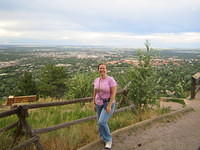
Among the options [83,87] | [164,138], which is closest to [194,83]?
[83,87]

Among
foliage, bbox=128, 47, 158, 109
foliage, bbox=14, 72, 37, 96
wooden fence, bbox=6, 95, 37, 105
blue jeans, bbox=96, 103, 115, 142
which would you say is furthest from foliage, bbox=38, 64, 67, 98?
blue jeans, bbox=96, 103, 115, 142

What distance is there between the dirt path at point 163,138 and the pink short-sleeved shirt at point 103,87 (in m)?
1.04

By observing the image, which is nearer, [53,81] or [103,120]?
[103,120]

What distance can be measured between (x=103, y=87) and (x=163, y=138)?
2083mm

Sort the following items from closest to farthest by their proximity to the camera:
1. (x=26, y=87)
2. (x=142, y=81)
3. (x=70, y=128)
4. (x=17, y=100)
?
(x=70, y=128)
(x=142, y=81)
(x=17, y=100)
(x=26, y=87)

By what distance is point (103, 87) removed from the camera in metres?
4.43

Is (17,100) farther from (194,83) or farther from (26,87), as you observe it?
(26,87)

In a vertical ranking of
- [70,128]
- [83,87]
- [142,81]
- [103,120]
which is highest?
[142,81]

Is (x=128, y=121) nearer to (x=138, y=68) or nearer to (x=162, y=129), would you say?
(x=162, y=129)

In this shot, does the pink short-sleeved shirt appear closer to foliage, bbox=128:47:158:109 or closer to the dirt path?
the dirt path

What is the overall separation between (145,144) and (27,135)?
7.91 ft

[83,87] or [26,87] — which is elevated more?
[83,87]

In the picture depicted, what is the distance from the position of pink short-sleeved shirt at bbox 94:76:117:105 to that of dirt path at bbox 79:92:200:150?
104 centimetres

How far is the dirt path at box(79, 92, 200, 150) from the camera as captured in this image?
493cm
